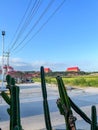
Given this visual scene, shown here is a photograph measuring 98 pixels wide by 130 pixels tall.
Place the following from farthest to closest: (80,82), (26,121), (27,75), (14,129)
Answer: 1. (27,75)
2. (80,82)
3. (26,121)
4. (14,129)

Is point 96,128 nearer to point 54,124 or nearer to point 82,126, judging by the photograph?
point 82,126

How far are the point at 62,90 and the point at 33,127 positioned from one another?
274 inches

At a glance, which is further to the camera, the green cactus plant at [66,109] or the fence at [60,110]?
the green cactus plant at [66,109]

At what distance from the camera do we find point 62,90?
3.56m

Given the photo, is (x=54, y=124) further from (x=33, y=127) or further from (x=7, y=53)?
(x=7, y=53)

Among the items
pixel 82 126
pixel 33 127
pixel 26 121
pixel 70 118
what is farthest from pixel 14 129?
pixel 26 121

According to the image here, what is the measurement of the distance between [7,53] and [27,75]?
43.9 m

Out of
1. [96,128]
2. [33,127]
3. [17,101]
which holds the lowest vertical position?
[33,127]

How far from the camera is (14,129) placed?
2896 mm

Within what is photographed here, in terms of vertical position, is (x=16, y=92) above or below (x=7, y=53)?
below

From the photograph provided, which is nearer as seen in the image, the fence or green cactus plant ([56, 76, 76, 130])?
the fence

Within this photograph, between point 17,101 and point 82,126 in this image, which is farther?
point 82,126

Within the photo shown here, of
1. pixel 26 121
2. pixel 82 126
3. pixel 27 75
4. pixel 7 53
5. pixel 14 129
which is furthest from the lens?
pixel 27 75

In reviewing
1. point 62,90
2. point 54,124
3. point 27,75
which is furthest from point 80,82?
point 62,90
